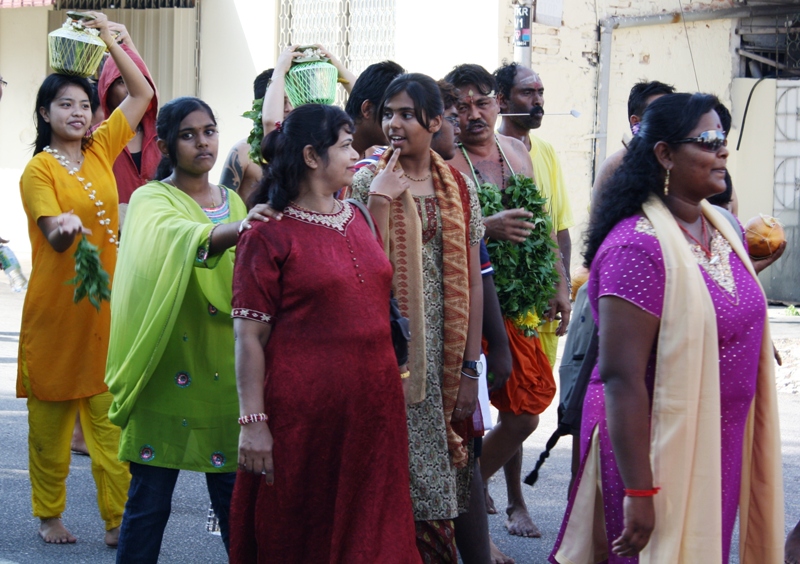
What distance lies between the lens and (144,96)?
18.5 ft

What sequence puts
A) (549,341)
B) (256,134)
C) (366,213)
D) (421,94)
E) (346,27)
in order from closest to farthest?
1. (366,213)
2. (421,94)
3. (256,134)
4. (549,341)
5. (346,27)

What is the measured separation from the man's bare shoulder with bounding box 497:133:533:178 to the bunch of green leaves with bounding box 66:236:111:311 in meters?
2.02

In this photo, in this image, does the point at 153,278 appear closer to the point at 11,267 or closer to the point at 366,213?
the point at 366,213

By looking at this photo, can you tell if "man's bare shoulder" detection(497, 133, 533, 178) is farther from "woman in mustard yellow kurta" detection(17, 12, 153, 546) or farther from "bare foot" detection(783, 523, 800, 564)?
"bare foot" detection(783, 523, 800, 564)

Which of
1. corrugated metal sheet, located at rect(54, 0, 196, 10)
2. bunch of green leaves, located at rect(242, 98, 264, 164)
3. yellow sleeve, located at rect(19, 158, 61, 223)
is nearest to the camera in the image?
bunch of green leaves, located at rect(242, 98, 264, 164)

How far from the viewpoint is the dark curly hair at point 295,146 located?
3672 millimetres

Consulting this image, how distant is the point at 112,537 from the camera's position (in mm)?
5254

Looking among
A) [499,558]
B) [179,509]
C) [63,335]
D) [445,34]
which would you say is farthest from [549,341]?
[445,34]

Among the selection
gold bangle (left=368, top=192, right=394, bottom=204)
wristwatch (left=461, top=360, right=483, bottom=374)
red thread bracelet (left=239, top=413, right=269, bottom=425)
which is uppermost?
gold bangle (left=368, top=192, right=394, bottom=204)

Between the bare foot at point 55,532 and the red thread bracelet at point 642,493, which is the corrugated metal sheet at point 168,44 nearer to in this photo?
the bare foot at point 55,532

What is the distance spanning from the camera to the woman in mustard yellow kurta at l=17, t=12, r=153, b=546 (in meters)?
5.25

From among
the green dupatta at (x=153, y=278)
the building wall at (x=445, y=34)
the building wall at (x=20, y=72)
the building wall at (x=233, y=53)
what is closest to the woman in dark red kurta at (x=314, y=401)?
the green dupatta at (x=153, y=278)

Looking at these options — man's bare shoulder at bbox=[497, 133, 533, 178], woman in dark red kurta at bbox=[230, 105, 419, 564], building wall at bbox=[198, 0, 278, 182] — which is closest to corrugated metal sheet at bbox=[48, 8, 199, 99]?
building wall at bbox=[198, 0, 278, 182]

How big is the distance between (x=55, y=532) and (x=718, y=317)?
3.50 m
